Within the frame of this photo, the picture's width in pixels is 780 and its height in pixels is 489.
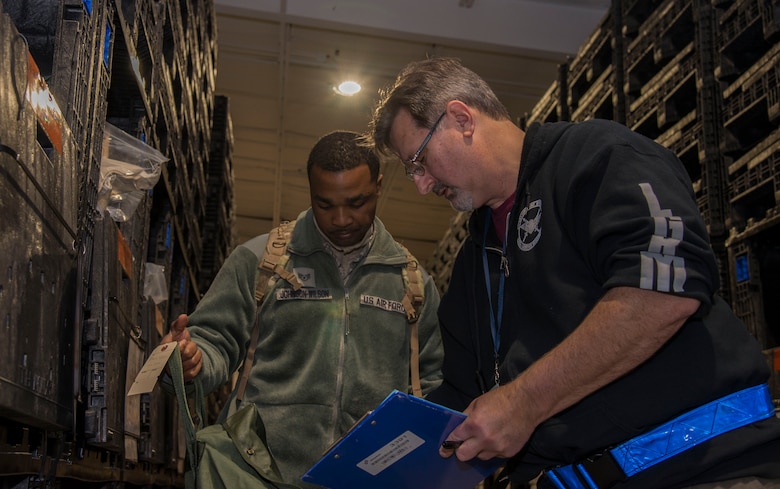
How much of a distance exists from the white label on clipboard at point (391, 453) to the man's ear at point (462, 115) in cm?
74

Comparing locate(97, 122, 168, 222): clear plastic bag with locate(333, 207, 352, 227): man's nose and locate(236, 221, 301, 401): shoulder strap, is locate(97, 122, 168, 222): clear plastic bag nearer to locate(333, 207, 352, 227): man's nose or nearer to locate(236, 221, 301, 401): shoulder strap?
locate(236, 221, 301, 401): shoulder strap

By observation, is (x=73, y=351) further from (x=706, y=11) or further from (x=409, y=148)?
(x=706, y=11)

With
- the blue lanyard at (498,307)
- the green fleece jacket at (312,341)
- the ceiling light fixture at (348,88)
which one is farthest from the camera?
the ceiling light fixture at (348,88)

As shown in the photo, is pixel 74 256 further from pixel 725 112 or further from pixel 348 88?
pixel 348 88

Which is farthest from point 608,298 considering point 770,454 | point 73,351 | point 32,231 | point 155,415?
point 155,415

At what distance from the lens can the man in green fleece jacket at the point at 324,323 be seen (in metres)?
2.75

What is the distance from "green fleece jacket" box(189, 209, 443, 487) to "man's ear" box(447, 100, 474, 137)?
1029mm

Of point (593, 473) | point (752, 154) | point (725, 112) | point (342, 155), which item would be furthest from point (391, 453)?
point (725, 112)

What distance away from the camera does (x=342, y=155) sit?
3.03m

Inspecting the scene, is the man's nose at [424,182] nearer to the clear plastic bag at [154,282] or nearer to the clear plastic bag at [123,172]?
the clear plastic bag at [123,172]

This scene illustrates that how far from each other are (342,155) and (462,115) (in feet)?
3.40

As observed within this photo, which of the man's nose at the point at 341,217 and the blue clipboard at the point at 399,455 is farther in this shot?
the man's nose at the point at 341,217

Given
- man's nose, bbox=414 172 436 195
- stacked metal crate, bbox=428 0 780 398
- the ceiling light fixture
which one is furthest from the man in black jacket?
the ceiling light fixture

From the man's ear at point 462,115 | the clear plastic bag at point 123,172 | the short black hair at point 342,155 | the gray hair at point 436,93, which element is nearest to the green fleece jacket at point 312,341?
the short black hair at point 342,155
